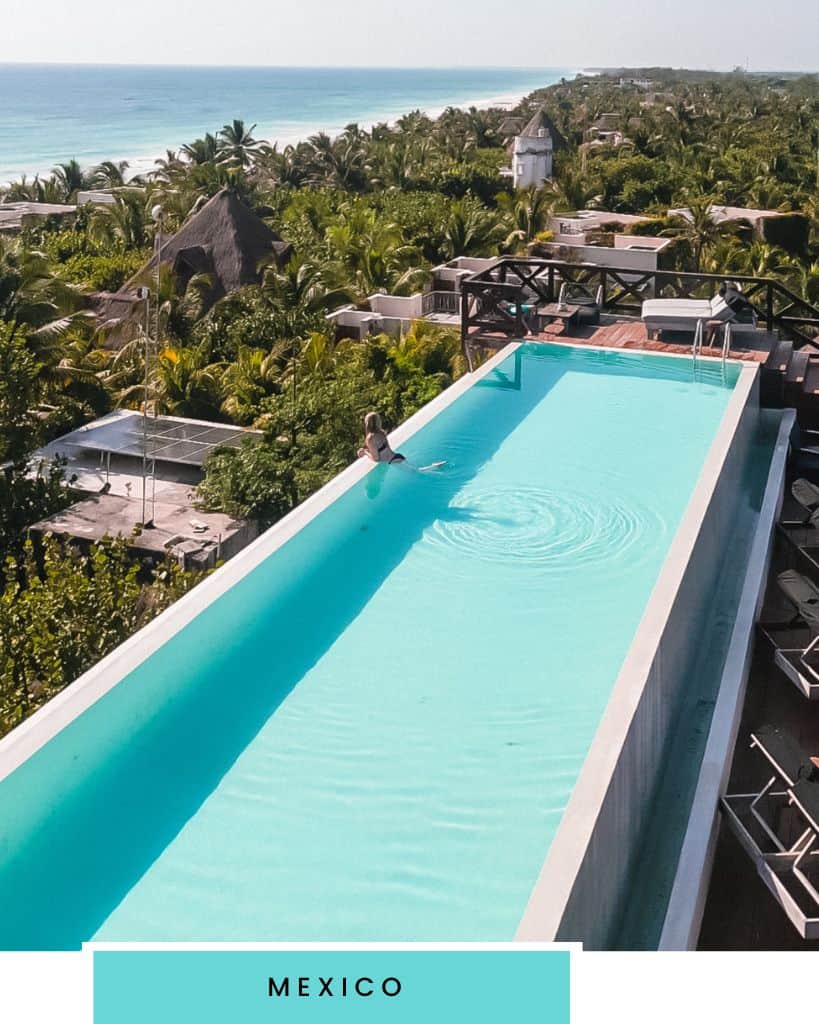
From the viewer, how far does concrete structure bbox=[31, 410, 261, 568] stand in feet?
38.2

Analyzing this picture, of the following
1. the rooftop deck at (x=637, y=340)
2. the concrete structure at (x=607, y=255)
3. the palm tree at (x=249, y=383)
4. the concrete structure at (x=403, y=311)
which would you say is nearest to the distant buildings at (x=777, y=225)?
the concrete structure at (x=607, y=255)

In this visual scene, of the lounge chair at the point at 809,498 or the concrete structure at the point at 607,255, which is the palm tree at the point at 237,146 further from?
the lounge chair at the point at 809,498

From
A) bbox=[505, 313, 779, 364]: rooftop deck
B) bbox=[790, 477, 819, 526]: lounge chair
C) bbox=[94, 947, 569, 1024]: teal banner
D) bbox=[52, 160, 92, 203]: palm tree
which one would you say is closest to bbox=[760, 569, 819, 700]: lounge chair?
bbox=[790, 477, 819, 526]: lounge chair

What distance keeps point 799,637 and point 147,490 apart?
8368mm

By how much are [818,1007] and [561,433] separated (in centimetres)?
615

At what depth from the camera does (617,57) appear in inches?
2977

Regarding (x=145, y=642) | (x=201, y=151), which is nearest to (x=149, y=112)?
(x=201, y=151)

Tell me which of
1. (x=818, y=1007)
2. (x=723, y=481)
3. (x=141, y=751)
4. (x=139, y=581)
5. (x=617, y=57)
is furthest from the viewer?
(x=617, y=57)

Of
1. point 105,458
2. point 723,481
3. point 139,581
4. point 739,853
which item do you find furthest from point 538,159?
point 739,853

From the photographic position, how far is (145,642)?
18.1 feet

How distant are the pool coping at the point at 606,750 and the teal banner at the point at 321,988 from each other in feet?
1.61

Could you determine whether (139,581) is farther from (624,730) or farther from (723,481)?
(624,730)

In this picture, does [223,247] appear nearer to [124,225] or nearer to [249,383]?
[124,225]

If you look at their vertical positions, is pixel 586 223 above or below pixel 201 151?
below
